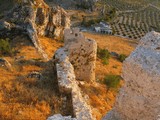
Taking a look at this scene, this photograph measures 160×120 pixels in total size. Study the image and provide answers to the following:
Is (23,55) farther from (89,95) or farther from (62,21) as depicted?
(62,21)

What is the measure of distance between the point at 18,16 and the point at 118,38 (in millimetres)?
27820

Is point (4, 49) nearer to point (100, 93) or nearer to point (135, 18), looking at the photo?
point (100, 93)

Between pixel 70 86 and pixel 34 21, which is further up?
pixel 70 86

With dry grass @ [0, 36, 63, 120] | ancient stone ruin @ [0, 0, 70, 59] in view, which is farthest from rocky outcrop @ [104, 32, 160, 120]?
ancient stone ruin @ [0, 0, 70, 59]

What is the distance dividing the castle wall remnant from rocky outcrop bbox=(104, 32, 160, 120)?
8715 mm

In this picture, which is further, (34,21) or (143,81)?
(34,21)

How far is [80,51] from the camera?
63.3 ft

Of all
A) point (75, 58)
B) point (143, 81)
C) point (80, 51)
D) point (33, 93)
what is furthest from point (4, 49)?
point (143, 81)

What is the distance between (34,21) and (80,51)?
14.3m

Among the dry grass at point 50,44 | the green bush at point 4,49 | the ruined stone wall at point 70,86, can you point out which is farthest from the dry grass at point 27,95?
the dry grass at point 50,44

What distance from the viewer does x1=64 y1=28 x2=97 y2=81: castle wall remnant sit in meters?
18.9

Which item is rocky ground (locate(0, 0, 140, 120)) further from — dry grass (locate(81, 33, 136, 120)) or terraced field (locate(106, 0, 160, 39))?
terraced field (locate(106, 0, 160, 39))

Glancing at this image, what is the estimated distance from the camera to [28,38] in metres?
27.7

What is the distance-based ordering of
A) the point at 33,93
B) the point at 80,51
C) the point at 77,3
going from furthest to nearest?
the point at 77,3
the point at 80,51
the point at 33,93
